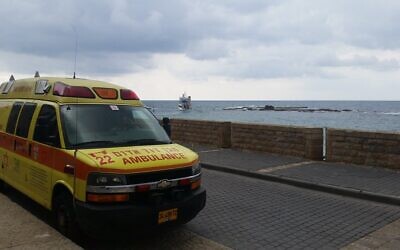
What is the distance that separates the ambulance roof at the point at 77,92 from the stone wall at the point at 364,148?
706 cm

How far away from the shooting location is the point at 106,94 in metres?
6.83

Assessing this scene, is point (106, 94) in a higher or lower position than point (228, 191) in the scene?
higher

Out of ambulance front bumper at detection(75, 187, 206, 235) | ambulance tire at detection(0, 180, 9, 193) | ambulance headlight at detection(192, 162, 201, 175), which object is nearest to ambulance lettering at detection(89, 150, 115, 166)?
ambulance front bumper at detection(75, 187, 206, 235)

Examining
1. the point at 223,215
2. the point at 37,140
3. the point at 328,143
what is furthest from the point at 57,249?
the point at 328,143

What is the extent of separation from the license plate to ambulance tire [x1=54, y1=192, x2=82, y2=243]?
108cm

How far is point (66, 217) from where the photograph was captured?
5832 millimetres

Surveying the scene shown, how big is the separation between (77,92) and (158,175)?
1969 mm

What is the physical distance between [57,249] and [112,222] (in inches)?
26.1

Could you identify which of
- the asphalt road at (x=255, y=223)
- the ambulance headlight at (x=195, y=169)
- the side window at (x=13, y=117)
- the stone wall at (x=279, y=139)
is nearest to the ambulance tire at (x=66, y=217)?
the asphalt road at (x=255, y=223)

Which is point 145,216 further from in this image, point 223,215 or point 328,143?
point 328,143

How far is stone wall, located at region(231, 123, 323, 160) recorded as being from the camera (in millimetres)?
13188

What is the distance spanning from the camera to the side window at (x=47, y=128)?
6.14 meters

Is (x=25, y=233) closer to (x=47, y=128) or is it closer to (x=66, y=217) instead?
(x=66, y=217)

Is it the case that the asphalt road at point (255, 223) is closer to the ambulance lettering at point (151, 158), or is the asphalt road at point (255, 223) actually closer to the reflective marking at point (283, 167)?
the ambulance lettering at point (151, 158)
